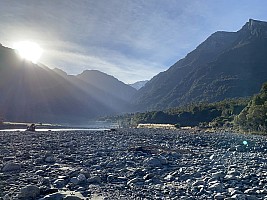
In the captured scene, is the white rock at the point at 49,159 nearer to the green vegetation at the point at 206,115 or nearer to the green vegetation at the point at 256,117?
the green vegetation at the point at 256,117

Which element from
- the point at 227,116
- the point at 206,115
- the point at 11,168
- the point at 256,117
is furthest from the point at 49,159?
the point at 206,115

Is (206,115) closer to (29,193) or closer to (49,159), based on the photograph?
(49,159)

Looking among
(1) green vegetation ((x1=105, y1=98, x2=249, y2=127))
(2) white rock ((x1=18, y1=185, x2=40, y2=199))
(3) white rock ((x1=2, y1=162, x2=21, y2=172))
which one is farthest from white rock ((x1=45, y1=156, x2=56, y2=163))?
(1) green vegetation ((x1=105, y1=98, x2=249, y2=127))

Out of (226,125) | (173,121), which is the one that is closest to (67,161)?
(226,125)

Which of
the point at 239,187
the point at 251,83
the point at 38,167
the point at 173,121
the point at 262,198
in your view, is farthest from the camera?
the point at 251,83

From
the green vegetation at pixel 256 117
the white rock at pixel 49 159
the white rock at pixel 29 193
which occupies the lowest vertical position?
the white rock at pixel 29 193

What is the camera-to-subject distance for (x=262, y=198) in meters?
11.5

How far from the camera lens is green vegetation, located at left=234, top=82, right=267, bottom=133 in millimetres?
59875

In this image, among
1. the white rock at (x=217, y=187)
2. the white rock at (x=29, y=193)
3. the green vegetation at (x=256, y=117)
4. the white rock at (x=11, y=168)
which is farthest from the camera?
the green vegetation at (x=256, y=117)

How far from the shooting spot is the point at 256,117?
61.3 meters

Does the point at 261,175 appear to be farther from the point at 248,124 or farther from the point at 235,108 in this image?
the point at 235,108

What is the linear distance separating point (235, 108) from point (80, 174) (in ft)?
287

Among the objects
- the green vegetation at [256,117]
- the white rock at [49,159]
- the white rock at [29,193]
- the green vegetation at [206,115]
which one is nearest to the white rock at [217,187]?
the white rock at [29,193]

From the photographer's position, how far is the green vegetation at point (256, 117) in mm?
59875
